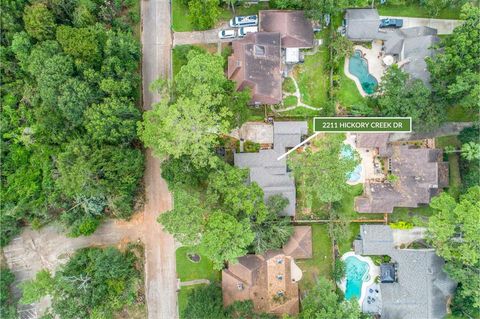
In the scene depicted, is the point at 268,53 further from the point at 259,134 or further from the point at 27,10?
the point at 27,10

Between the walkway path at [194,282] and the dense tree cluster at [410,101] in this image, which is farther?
the walkway path at [194,282]

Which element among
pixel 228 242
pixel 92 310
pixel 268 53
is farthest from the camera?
pixel 268 53

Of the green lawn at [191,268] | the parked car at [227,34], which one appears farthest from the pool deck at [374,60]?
the green lawn at [191,268]

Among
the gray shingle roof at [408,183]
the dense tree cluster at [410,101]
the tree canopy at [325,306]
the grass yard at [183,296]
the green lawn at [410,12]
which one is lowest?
the grass yard at [183,296]

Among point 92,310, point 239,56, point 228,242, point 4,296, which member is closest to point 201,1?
point 239,56

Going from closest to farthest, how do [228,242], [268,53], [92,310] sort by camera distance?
[228,242], [92,310], [268,53]

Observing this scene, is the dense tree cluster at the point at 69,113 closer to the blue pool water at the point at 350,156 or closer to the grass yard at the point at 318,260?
the grass yard at the point at 318,260

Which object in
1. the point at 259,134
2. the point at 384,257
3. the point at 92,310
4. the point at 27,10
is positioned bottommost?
the point at 92,310
